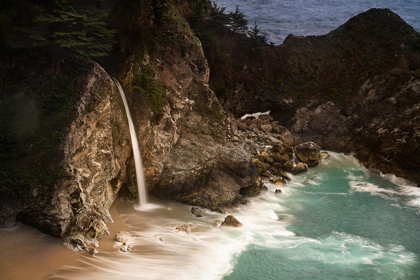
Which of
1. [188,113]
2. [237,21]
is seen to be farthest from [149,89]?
[237,21]

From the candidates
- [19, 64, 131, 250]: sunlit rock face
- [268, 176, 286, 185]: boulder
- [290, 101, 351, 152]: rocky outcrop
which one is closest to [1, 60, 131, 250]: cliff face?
[19, 64, 131, 250]: sunlit rock face

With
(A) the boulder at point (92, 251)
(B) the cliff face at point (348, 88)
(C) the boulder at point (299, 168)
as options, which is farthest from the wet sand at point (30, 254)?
(B) the cliff face at point (348, 88)

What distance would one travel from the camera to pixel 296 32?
161 ft

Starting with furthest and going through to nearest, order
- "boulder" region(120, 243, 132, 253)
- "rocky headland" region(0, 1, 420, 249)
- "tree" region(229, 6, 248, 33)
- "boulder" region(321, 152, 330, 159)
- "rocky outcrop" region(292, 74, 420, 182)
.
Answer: "tree" region(229, 6, 248, 33) < "boulder" region(321, 152, 330, 159) < "rocky outcrop" region(292, 74, 420, 182) < "boulder" region(120, 243, 132, 253) < "rocky headland" region(0, 1, 420, 249)

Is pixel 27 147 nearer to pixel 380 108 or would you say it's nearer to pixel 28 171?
pixel 28 171

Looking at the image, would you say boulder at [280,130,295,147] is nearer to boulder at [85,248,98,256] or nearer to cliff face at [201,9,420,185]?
cliff face at [201,9,420,185]

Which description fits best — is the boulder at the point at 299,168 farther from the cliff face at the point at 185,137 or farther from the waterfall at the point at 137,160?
the waterfall at the point at 137,160

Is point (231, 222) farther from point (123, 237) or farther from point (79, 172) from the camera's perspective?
point (79, 172)

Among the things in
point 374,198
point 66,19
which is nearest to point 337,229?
point 374,198

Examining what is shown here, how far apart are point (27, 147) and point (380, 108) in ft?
81.5

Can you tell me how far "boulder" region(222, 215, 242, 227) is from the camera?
13.1m

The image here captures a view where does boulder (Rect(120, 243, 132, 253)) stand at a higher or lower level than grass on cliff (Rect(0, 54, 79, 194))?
lower

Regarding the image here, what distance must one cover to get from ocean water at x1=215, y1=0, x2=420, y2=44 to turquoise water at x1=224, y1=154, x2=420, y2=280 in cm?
3272

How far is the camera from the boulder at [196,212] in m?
13.7
